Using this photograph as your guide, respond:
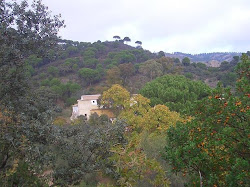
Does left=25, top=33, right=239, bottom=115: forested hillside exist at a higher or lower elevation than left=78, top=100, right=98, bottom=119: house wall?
higher

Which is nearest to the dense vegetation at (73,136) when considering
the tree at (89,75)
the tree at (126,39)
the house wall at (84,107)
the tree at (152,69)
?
the house wall at (84,107)

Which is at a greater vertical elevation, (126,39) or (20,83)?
(126,39)

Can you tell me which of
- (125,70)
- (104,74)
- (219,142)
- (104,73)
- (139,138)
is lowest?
(139,138)

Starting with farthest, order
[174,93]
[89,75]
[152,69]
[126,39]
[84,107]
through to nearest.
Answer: [126,39]
[89,75]
[152,69]
[84,107]
[174,93]

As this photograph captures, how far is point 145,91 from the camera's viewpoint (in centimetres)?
2314

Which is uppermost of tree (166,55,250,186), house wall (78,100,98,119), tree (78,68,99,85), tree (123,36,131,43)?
tree (123,36,131,43)

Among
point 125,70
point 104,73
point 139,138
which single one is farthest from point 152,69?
point 139,138

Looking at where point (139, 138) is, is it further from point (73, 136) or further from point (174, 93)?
point (174, 93)

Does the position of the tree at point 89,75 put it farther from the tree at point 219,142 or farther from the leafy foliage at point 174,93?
the tree at point 219,142

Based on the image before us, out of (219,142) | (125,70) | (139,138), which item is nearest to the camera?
(219,142)

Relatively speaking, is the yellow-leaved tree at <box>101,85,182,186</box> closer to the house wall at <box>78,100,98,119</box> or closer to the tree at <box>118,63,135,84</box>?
the house wall at <box>78,100,98,119</box>

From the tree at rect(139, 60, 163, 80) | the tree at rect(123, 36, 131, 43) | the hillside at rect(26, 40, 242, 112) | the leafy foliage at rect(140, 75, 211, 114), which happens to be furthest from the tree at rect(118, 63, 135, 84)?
the tree at rect(123, 36, 131, 43)

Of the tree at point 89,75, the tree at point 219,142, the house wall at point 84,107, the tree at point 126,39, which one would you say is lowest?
the house wall at point 84,107

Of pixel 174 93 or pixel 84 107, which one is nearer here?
pixel 174 93
